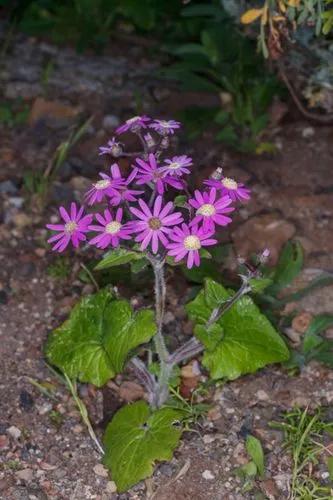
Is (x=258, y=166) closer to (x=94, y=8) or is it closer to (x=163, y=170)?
(x=94, y=8)

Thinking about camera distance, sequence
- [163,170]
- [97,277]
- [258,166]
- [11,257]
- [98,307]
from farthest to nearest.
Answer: [258,166], [11,257], [97,277], [98,307], [163,170]

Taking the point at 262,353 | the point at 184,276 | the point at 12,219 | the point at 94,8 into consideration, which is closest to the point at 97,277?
the point at 184,276

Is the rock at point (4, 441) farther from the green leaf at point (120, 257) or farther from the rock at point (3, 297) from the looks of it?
the green leaf at point (120, 257)

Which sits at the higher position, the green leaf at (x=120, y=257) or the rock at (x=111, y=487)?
the green leaf at (x=120, y=257)

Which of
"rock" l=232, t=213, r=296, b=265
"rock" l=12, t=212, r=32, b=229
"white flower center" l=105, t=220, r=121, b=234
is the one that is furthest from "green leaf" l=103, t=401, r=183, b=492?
"rock" l=12, t=212, r=32, b=229

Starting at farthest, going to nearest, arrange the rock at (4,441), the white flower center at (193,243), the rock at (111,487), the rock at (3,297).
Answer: the rock at (3,297)
the rock at (4,441)
the rock at (111,487)
the white flower center at (193,243)

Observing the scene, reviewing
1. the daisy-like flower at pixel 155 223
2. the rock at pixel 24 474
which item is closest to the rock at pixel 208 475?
the rock at pixel 24 474

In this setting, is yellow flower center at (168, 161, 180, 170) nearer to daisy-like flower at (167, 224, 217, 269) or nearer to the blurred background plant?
daisy-like flower at (167, 224, 217, 269)
